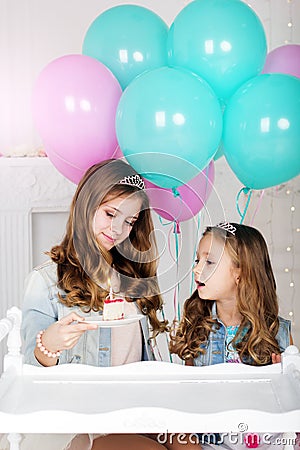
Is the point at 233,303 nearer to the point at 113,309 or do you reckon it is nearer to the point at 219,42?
the point at 113,309

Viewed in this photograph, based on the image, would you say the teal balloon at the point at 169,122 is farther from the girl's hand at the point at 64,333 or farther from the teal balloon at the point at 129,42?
the girl's hand at the point at 64,333

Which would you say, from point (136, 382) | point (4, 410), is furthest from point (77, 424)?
point (136, 382)

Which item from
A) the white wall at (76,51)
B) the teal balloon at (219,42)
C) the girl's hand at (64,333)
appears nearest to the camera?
the girl's hand at (64,333)

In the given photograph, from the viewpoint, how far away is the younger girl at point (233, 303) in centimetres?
180

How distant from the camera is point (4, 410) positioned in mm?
1370

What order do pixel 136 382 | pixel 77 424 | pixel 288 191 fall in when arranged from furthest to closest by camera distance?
pixel 288 191 < pixel 136 382 < pixel 77 424

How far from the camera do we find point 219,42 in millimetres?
1678

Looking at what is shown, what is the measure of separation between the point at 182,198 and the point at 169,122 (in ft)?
1.05

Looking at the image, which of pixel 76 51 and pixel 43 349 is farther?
pixel 76 51

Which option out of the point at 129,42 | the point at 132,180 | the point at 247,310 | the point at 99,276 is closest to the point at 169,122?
the point at 132,180

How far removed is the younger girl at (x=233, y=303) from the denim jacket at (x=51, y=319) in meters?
0.17

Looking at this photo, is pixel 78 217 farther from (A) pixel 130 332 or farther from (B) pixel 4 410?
(B) pixel 4 410

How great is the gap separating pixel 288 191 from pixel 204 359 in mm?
1117

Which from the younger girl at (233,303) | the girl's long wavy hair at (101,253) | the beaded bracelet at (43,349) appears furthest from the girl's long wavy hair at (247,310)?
the beaded bracelet at (43,349)
